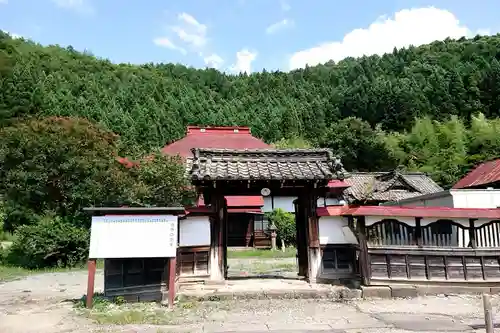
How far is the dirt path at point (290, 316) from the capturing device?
6.66 metres

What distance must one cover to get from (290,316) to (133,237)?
3.52 metres

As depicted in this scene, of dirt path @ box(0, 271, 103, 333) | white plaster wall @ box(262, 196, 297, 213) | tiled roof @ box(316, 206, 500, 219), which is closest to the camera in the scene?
dirt path @ box(0, 271, 103, 333)

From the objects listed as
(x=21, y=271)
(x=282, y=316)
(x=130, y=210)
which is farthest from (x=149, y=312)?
(x=21, y=271)

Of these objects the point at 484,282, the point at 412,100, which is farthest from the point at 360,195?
the point at 412,100

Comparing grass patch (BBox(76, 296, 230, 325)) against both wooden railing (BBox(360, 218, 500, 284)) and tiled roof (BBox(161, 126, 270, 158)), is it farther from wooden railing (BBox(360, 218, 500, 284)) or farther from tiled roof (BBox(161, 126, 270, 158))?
tiled roof (BBox(161, 126, 270, 158))

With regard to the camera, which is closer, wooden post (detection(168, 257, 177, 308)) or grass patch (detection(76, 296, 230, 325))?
grass patch (detection(76, 296, 230, 325))

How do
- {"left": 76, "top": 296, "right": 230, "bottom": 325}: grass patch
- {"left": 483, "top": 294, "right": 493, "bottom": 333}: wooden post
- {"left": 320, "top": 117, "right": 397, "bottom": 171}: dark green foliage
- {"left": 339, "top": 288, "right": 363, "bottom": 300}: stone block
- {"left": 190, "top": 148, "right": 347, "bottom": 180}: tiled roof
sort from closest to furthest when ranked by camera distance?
{"left": 483, "top": 294, "right": 493, "bottom": 333}: wooden post, {"left": 76, "top": 296, "right": 230, "bottom": 325}: grass patch, {"left": 339, "top": 288, "right": 363, "bottom": 300}: stone block, {"left": 190, "top": 148, "right": 347, "bottom": 180}: tiled roof, {"left": 320, "top": 117, "right": 397, "bottom": 171}: dark green foliage

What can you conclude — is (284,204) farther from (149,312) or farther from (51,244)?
(149,312)

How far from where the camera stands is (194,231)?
1009 cm

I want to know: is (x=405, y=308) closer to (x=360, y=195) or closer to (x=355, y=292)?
(x=355, y=292)

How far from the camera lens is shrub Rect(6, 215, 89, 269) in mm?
16344

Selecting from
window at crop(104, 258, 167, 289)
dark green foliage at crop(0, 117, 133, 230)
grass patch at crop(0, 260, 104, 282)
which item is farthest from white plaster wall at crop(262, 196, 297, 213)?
window at crop(104, 258, 167, 289)

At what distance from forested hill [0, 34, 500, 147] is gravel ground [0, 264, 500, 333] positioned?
111 feet

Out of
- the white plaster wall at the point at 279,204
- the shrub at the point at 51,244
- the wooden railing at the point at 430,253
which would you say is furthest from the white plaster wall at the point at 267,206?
the wooden railing at the point at 430,253
